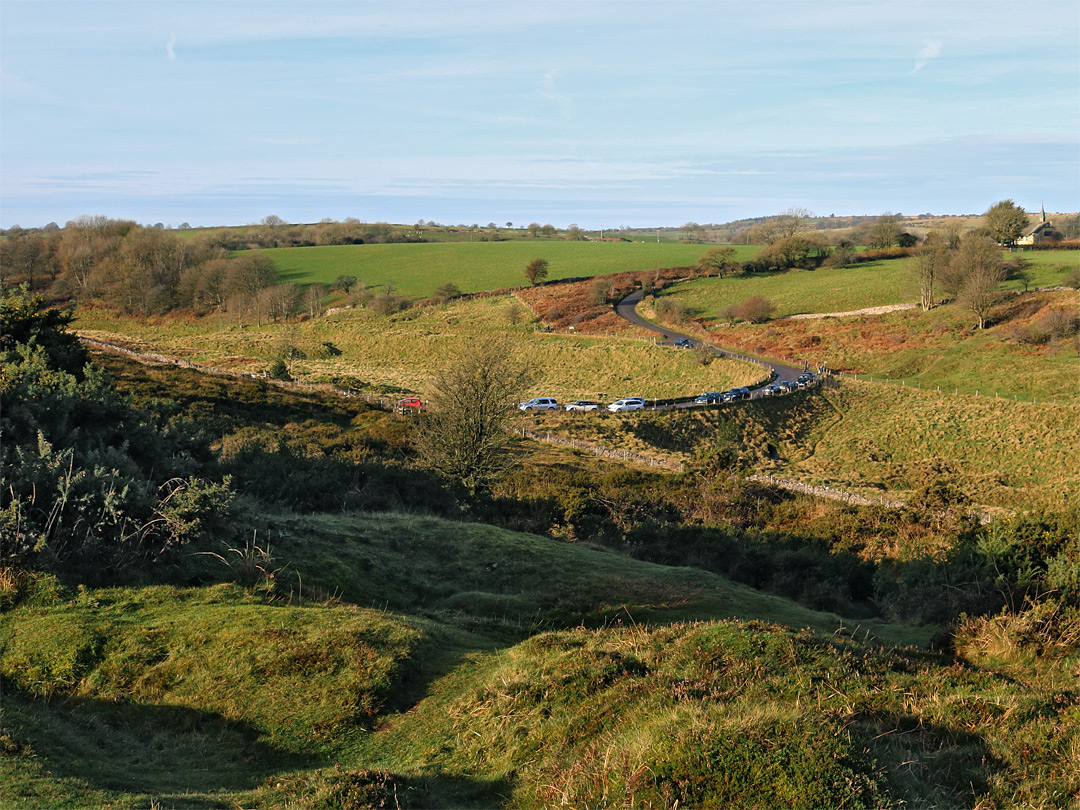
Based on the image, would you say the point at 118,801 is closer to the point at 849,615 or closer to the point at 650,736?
the point at 650,736

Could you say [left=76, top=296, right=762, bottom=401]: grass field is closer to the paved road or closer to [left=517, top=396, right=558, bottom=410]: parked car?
the paved road

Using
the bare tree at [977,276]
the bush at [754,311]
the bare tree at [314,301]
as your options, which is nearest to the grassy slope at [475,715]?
the bare tree at [977,276]

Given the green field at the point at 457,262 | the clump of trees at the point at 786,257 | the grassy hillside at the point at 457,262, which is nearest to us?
the clump of trees at the point at 786,257

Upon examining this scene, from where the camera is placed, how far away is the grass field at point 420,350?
65438 mm

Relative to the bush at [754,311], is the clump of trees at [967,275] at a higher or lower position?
higher

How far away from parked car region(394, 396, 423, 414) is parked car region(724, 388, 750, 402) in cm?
2275

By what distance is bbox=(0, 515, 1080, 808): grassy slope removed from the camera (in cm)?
591

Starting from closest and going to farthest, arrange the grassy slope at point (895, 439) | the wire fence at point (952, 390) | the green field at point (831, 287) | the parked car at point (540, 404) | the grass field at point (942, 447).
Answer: the grass field at point (942, 447), the grassy slope at point (895, 439), the wire fence at point (952, 390), the parked car at point (540, 404), the green field at point (831, 287)

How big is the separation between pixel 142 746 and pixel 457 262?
13072 centimetres

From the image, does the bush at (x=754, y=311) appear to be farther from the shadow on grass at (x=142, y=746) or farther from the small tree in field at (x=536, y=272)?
the shadow on grass at (x=142, y=746)

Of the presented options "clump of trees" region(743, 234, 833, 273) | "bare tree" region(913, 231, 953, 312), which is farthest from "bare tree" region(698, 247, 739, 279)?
"bare tree" region(913, 231, 953, 312)

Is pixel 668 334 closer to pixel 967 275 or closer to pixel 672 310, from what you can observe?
pixel 672 310

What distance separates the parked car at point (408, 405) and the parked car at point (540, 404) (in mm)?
7640

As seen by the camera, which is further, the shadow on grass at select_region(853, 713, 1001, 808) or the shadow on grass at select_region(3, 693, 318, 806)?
the shadow on grass at select_region(3, 693, 318, 806)
